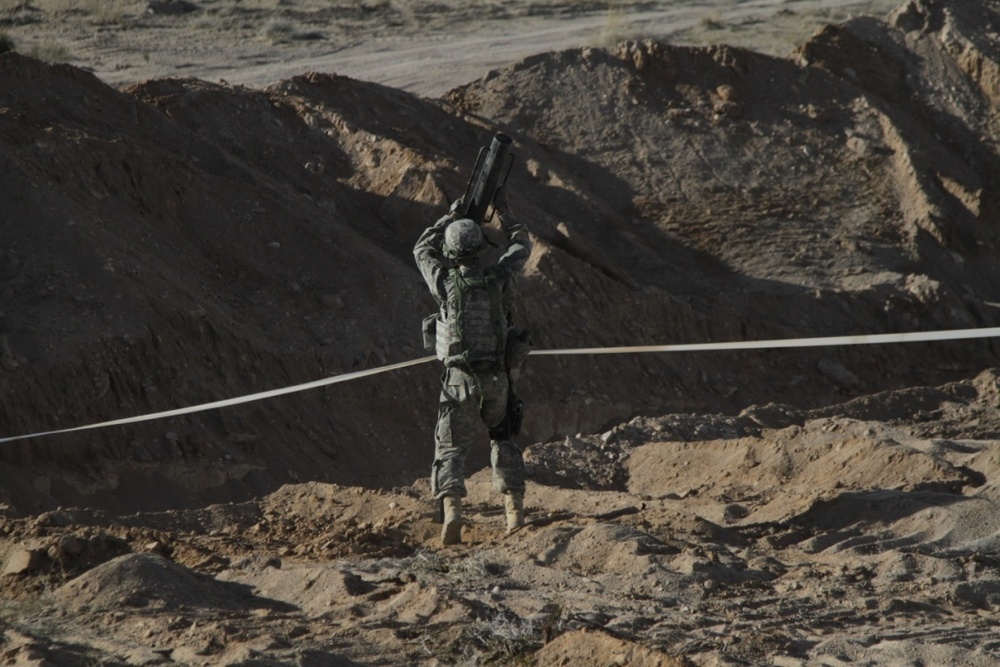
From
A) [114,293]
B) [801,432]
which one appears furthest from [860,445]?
[114,293]

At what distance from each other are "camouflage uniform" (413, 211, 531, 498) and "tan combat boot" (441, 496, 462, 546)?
54 mm

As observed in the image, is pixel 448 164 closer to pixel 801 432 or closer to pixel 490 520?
pixel 801 432

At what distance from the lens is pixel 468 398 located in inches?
362

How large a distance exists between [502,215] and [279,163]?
970 cm

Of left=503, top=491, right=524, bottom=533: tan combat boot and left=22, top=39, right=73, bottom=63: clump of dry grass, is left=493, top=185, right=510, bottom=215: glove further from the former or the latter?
left=22, top=39, right=73, bottom=63: clump of dry grass

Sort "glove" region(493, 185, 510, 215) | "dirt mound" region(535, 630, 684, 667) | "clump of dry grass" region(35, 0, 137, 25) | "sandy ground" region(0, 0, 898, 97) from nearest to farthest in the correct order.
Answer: "dirt mound" region(535, 630, 684, 667) < "glove" region(493, 185, 510, 215) < "sandy ground" region(0, 0, 898, 97) < "clump of dry grass" region(35, 0, 137, 25)

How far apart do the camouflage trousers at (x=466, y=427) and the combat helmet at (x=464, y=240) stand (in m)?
0.75

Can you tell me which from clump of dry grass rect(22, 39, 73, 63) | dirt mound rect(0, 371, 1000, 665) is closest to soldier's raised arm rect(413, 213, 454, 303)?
dirt mound rect(0, 371, 1000, 665)

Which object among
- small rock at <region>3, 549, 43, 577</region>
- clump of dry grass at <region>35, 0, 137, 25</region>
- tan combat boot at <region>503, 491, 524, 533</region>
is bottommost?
tan combat boot at <region>503, 491, 524, 533</region>

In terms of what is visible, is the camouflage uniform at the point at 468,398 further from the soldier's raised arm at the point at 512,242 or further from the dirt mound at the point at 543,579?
the dirt mound at the point at 543,579

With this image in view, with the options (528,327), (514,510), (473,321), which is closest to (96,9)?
(528,327)

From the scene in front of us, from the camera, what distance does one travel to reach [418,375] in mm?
16125

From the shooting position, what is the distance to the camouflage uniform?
9.20 m

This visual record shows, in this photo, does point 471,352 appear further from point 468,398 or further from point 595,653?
point 595,653
